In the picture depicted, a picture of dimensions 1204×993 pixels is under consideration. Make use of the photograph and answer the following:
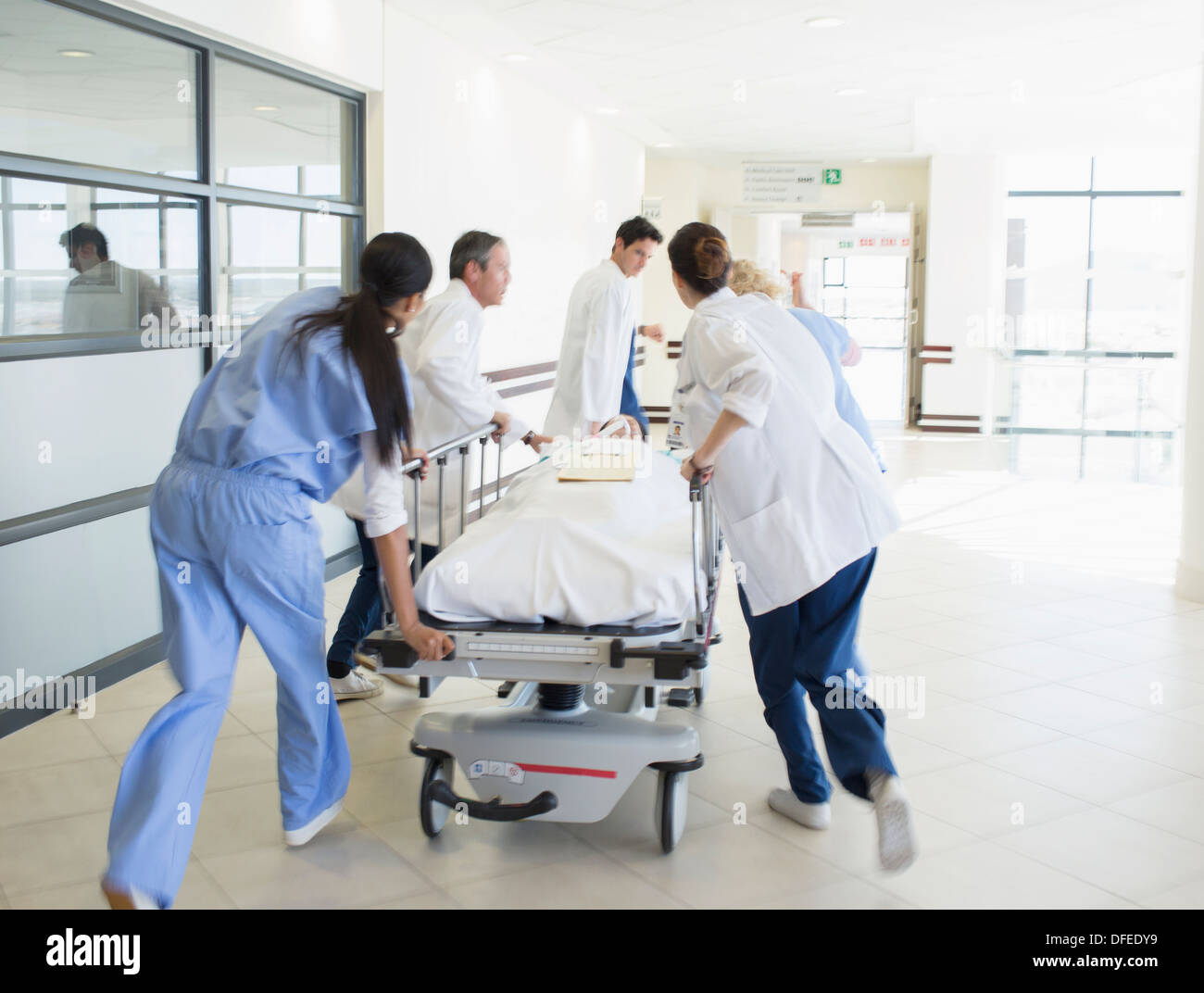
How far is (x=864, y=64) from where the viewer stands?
23.8 feet

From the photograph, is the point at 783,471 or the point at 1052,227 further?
the point at 1052,227

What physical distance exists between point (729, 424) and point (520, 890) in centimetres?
117

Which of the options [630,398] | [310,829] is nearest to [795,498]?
[310,829]

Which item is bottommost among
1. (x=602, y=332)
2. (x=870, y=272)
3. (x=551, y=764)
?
(x=551, y=764)

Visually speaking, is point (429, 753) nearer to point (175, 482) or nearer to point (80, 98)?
point (175, 482)

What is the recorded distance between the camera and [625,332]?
495 centimetres

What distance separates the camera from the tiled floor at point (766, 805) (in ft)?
8.59

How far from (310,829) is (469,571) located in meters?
0.77

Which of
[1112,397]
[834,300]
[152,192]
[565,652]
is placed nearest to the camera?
[565,652]

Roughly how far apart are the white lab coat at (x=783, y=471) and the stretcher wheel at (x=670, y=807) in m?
0.46

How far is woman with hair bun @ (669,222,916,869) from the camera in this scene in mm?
2670

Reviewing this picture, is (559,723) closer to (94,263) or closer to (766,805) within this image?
(766,805)
